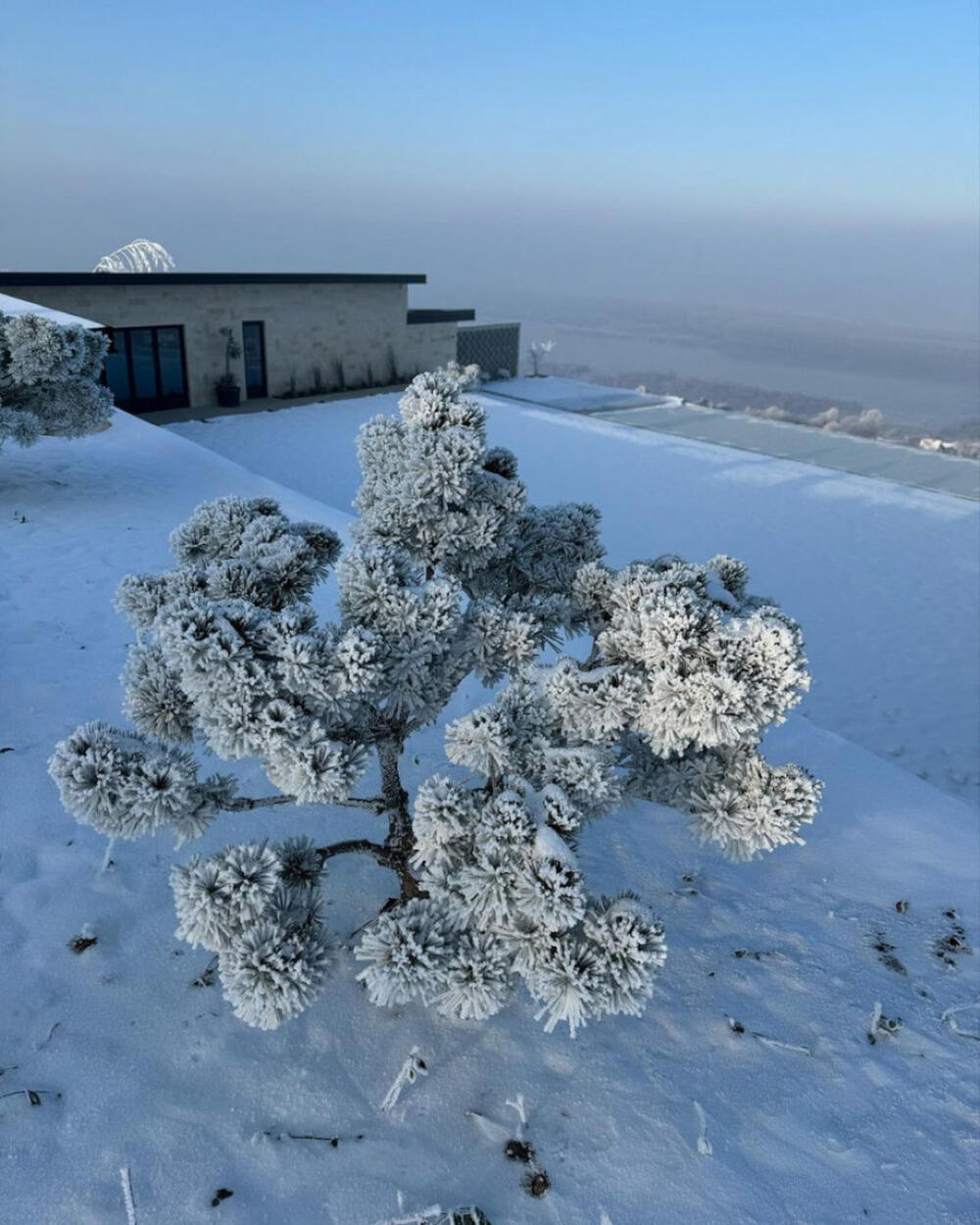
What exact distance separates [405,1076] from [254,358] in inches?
964

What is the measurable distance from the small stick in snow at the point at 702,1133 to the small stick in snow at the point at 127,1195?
101 inches

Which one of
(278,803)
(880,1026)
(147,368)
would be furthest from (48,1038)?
(147,368)

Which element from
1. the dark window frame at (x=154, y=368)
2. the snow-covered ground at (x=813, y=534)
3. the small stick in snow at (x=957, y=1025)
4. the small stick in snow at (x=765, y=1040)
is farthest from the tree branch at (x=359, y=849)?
the dark window frame at (x=154, y=368)

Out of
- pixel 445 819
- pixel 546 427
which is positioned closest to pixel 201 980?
pixel 445 819

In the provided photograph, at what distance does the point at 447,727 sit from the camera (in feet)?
11.4

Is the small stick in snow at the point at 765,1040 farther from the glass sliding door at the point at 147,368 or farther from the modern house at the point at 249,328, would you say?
the glass sliding door at the point at 147,368

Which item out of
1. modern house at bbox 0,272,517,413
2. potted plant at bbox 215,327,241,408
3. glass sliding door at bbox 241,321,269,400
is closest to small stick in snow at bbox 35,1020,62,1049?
modern house at bbox 0,272,517,413

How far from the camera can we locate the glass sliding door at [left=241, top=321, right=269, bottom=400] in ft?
82.0

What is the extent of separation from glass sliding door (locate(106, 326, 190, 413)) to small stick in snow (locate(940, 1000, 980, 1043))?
2319 cm

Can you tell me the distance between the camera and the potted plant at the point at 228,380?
79.2 feet

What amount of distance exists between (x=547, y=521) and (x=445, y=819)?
2.05 m

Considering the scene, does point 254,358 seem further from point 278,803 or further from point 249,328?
point 278,803

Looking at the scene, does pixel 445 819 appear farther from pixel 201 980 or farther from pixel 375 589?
pixel 201 980

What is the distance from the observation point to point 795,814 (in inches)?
149
